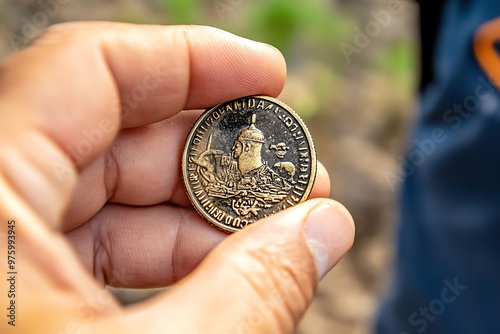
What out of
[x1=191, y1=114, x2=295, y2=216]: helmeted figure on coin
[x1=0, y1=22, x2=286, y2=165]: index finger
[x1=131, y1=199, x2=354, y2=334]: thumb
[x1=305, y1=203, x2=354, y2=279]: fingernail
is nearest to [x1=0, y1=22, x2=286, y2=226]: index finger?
[x1=0, y1=22, x2=286, y2=165]: index finger

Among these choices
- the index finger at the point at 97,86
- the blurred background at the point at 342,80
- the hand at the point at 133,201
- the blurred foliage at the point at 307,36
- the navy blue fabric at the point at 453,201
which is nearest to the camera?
the hand at the point at 133,201

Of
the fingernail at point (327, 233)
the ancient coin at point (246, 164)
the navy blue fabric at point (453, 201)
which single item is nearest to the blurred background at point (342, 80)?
the navy blue fabric at point (453, 201)

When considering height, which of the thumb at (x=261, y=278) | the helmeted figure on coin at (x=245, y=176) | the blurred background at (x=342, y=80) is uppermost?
the thumb at (x=261, y=278)

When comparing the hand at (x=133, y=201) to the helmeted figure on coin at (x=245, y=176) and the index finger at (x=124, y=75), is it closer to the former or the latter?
the index finger at (x=124, y=75)

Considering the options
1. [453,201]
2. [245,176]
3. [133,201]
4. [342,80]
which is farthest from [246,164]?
[342,80]

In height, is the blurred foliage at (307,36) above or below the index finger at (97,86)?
below

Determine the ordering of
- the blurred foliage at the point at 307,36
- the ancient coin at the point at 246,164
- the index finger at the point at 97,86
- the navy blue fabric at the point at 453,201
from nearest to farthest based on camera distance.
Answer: the index finger at the point at 97,86 < the ancient coin at the point at 246,164 < the navy blue fabric at the point at 453,201 < the blurred foliage at the point at 307,36

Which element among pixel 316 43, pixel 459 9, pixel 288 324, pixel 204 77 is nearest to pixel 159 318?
pixel 288 324

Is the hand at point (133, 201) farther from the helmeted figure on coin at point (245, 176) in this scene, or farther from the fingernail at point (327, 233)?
the helmeted figure on coin at point (245, 176)

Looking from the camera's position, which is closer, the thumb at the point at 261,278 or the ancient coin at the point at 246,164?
the thumb at the point at 261,278
